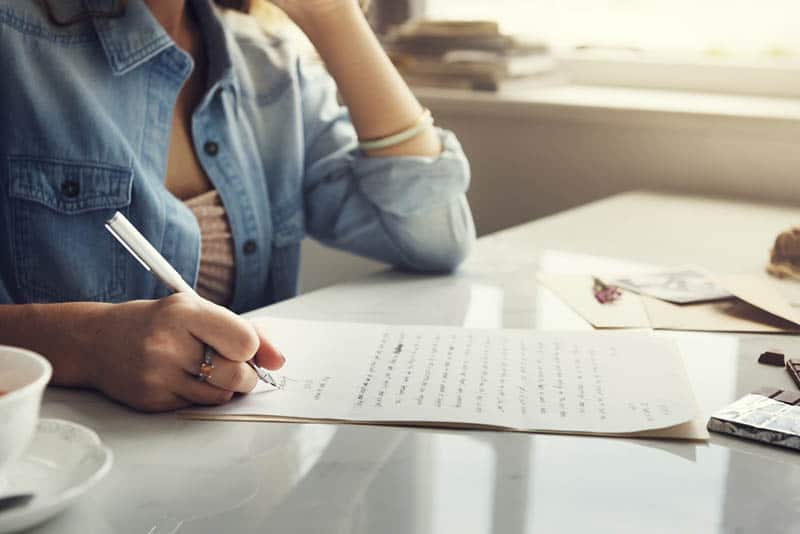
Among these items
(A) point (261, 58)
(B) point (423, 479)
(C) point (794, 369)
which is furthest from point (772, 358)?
(A) point (261, 58)

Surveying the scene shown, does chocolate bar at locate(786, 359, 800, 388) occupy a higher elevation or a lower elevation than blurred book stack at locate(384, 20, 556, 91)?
lower

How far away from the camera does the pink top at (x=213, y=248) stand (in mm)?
1178

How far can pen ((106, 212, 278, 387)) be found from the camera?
2.40 feet

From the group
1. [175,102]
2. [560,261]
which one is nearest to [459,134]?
[560,261]

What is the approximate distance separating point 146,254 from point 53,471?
0.66ft

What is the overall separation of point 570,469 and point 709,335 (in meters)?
0.35

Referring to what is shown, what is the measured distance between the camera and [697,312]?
1.01 metres

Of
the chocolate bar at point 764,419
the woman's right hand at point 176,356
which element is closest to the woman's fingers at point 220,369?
the woman's right hand at point 176,356

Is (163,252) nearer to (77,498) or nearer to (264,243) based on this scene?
(264,243)

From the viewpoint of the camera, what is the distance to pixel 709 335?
3.09 feet

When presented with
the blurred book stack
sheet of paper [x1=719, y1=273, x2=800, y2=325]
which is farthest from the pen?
the blurred book stack

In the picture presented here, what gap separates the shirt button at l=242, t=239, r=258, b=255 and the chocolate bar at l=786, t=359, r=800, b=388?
621 millimetres

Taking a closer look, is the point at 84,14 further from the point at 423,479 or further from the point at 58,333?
the point at 423,479

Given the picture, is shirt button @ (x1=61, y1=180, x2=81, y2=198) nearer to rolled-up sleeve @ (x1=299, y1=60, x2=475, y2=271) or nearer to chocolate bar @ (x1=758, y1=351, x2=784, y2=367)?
rolled-up sleeve @ (x1=299, y1=60, x2=475, y2=271)
